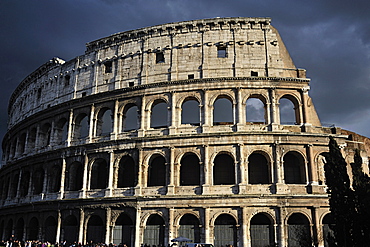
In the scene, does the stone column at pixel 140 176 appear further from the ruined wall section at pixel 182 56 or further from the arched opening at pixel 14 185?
the arched opening at pixel 14 185

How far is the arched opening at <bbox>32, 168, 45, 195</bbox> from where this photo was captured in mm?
31297

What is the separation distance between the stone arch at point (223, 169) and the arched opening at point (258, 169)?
121 centimetres

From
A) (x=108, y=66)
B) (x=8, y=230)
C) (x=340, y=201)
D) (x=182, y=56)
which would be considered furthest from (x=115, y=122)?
(x=340, y=201)

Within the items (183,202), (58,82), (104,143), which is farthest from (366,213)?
(58,82)

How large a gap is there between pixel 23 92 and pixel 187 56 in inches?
794

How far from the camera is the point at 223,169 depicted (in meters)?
25.2

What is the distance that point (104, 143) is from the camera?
27.0 meters

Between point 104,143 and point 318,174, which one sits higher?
point 104,143

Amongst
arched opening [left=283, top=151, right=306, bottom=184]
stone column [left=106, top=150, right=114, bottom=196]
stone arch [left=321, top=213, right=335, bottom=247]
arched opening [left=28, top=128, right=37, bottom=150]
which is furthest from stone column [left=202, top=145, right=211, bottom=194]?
arched opening [left=28, top=128, right=37, bottom=150]

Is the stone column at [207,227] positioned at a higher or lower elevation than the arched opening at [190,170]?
lower

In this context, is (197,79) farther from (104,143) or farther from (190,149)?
(104,143)

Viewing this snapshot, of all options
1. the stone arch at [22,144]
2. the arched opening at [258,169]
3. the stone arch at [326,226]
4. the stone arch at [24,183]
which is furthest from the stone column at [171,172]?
the stone arch at [22,144]

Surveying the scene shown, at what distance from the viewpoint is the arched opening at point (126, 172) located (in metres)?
26.7

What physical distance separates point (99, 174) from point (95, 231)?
4283 mm
